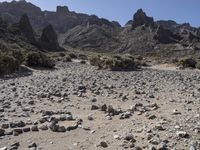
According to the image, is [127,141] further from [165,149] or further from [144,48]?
[144,48]

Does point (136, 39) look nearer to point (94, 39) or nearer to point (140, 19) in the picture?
point (94, 39)

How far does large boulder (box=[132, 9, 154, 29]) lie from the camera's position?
6639 inches

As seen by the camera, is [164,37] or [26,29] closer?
[26,29]

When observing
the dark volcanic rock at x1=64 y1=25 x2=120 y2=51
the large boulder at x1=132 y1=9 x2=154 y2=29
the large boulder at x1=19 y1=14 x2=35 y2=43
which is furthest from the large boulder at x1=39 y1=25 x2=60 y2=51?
the large boulder at x1=132 y1=9 x2=154 y2=29

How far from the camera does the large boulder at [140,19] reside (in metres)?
169

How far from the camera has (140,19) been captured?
171375 mm

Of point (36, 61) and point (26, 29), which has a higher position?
point (26, 29)

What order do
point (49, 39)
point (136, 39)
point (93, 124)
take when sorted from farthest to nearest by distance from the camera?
1. point (136, 39)
2. point (49, 39)
3. point (93, 124)

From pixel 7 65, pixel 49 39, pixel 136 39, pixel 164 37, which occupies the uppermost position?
pixel 164 37

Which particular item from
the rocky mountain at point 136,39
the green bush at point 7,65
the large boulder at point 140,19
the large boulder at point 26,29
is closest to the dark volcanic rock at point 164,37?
the rocky mountain at point 136,39

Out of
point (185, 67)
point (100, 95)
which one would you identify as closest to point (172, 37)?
point (185, 67)

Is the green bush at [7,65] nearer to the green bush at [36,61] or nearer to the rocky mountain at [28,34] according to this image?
the green bush at [36,61]

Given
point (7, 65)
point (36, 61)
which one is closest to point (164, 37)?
point (36, 61)

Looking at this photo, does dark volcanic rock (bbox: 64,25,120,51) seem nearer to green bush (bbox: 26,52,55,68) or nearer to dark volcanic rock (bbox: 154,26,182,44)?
dark volcanic rock (bbox: 154,26,182,44)
